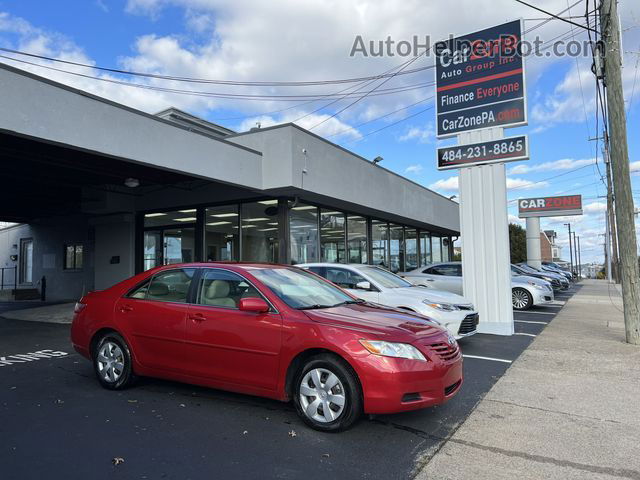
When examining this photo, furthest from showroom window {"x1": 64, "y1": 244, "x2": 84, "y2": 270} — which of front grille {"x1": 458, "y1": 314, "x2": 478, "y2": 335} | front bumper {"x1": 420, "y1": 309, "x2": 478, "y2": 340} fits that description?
front grille {"x1": 458, "y1": 314, "x2": 478, "y2": 335}

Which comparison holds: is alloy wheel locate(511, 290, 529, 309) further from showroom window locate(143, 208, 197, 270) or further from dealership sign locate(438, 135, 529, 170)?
showroom window locate(143, 208, 197, 270)

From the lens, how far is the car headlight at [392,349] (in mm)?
4094

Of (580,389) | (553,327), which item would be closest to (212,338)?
(580,389)

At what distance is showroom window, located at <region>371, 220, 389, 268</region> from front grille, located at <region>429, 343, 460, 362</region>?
1442 cm

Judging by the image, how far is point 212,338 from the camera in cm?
488

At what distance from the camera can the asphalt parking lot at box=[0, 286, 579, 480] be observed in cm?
355

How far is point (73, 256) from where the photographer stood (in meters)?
19.8

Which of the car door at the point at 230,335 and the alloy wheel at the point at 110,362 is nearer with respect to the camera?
the car door at the point at 230,335

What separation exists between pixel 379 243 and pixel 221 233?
734cm

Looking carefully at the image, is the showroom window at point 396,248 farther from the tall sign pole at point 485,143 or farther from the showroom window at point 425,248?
the tall sign pole at point 485,143

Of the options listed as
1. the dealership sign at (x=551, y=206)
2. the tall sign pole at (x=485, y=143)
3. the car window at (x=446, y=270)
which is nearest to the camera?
the tall sign pole at (x=485, y=143)

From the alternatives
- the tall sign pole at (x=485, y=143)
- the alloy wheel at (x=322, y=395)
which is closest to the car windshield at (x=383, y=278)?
the tall sign pole at (x=485, y=143)

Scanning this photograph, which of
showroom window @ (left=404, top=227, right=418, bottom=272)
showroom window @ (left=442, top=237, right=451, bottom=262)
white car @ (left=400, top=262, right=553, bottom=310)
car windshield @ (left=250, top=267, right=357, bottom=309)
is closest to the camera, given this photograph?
car windshield @ (left=250, top=267, right=357, bottom=309)

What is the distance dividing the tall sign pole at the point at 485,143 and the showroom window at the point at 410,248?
39.2ft
